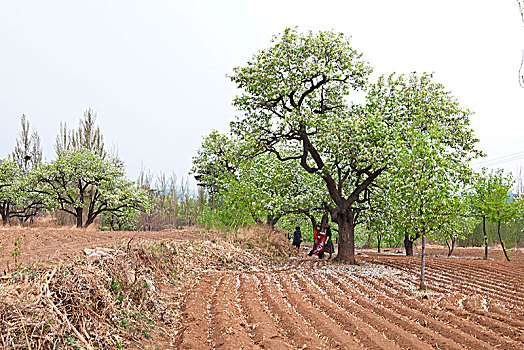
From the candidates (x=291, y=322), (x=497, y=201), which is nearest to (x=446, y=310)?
(x=291, y=322)

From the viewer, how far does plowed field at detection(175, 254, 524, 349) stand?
4875 millimetres

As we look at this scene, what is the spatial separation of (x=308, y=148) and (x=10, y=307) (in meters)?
11.6

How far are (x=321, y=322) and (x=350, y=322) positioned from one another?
0.44 meters

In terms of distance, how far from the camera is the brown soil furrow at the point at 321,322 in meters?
4.78

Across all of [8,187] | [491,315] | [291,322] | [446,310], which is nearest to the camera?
[291,322]

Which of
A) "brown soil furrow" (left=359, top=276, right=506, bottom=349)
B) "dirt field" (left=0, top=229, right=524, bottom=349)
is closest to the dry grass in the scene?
"dirt field" (left=0, top=229, right=524, bottom=349)

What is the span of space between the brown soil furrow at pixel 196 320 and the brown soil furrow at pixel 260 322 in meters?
0.59

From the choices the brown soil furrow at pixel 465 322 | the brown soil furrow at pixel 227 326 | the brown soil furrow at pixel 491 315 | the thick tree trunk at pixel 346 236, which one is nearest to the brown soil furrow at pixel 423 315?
the brown soil furrow at pixel 465 322

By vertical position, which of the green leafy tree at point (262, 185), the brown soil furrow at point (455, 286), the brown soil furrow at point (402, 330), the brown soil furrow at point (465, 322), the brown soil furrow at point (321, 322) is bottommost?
the brown soil furrow at point (455, 286)

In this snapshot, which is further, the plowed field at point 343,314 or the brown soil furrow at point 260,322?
the plowed field at point 343,314

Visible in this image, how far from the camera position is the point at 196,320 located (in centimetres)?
557

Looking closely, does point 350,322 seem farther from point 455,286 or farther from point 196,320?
point 455,286

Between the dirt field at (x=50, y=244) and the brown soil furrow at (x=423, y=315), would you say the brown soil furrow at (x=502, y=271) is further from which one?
the dirt field at (x=50, y=244)

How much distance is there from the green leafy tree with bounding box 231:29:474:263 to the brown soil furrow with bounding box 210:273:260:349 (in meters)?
7.19
